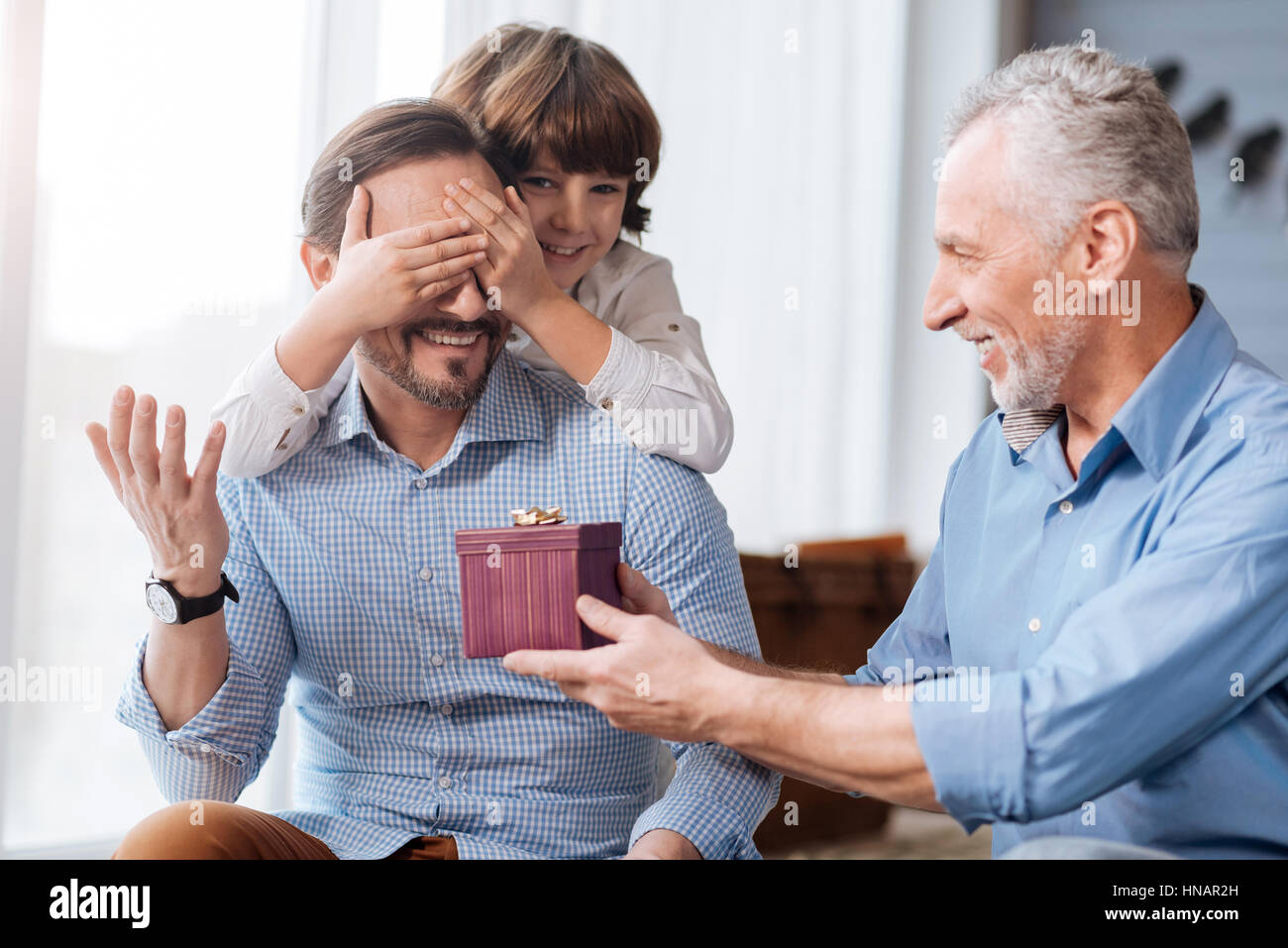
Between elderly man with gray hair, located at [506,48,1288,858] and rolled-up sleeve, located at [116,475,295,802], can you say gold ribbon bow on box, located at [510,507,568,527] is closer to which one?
elderly man with gray hair, located at [506,48,1288,858]

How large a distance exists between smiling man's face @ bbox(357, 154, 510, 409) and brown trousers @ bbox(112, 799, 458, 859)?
0.59 meters

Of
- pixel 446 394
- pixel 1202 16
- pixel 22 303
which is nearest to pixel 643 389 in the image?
pixel 446 394

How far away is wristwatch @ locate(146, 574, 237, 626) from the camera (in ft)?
4.94

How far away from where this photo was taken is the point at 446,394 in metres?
1.72

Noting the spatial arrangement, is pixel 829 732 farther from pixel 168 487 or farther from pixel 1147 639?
pixel 168 487

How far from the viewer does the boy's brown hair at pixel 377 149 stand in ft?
5.70

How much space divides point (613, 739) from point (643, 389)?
18.9 inches

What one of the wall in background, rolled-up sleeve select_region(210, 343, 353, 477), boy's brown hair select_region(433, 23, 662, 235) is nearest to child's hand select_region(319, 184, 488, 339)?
rolled-up sleeve select_region(210, 343, 353, 477)

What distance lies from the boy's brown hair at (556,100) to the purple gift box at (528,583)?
2.93ft

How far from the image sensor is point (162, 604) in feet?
4.96

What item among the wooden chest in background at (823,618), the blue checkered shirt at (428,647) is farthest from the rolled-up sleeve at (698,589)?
the wooden chest in background at (823,618)

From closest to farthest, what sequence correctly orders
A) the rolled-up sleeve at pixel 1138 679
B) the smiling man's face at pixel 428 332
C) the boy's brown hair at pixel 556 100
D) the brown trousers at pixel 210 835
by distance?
the rolled-up sleeve at pixel 1138 679
the brown trousers at pixel 210 835
the smiling man's face at pixel 428 332
the boy's brown hair at pixel 556 100

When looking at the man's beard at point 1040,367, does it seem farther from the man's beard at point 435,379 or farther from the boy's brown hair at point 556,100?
the boy's brown hair at point 556,100

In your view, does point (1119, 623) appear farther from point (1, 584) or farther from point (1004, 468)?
point (1, 584)
